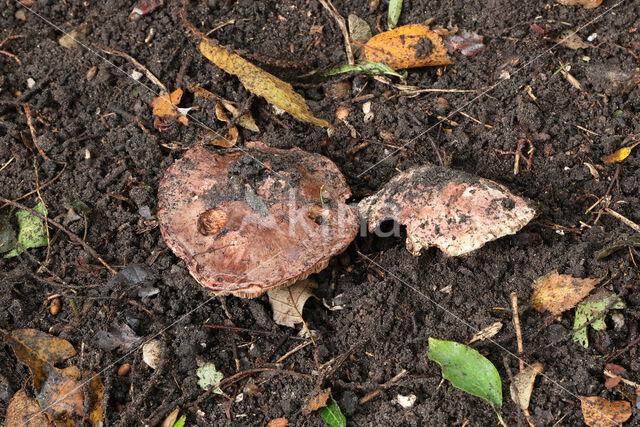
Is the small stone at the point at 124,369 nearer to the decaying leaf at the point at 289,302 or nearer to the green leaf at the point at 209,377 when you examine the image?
the green leaf at the point at 209,377

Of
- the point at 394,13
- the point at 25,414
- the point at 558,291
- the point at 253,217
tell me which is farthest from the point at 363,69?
the point at 25,414

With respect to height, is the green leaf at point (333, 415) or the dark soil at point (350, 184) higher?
the dark soil at point (350, 184)

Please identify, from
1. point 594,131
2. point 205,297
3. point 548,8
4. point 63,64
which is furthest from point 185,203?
point 548,8

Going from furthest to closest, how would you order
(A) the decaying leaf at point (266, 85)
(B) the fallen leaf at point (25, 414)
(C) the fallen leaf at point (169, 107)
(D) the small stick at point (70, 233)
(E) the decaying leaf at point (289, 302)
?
(C) the fallen leaf at point (169, 107) → (A) the decaying leaf at point (266, 85) → (D) the small stick at point (70, 233) → (E) the decaying leaf at point (289, 302) → (B) the fallen leaf at point (25, 414)

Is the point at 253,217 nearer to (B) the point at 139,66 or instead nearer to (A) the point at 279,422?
(A) the point at 279,422

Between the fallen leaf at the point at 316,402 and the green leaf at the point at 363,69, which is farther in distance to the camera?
the green leaf at the point at 363,69

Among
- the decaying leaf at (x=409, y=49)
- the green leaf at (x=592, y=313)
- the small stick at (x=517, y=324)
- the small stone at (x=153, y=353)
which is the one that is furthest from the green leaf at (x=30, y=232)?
the green leaf at (x=592, y=313)

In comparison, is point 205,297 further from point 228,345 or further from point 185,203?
point 185,203
